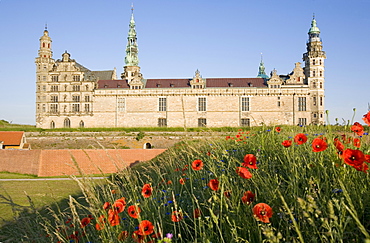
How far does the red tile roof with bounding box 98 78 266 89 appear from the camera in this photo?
40781 millimetres

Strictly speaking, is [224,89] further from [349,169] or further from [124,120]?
[349,169]

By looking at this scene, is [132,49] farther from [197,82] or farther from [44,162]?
[44,162]

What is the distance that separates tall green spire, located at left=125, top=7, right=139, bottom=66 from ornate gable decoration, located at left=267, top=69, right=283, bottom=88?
21.6 metres

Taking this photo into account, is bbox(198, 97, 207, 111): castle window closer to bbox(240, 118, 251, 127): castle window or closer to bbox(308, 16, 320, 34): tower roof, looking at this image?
bbox(240, 118, 251, 127): castle window

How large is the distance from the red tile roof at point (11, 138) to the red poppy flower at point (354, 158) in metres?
31.1

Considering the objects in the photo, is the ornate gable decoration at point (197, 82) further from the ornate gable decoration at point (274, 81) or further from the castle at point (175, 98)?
the ornate gable decoration at point (274, 81)

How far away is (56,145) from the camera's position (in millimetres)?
33781

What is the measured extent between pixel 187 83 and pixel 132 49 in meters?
13.6

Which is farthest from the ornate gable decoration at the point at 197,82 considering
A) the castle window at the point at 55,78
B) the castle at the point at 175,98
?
the castle window at the point at 55,78

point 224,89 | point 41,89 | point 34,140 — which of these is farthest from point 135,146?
point 41,89

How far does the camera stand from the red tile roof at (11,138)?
28.3m

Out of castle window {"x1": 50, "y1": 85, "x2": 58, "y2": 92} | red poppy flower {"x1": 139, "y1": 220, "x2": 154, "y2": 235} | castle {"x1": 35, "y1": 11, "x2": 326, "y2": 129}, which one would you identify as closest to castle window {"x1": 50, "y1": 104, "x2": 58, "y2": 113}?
castle {"x1": 35, "y1": 11, "x2": 326, "y2": 129}

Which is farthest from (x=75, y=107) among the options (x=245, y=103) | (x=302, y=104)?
(x=302, y=104)

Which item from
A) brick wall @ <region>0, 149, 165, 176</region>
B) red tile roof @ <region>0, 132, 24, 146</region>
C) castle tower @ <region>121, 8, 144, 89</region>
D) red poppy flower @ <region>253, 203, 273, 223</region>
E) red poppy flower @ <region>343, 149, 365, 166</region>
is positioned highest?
castle tower @ <region>121, 8, 144, 89</region>
